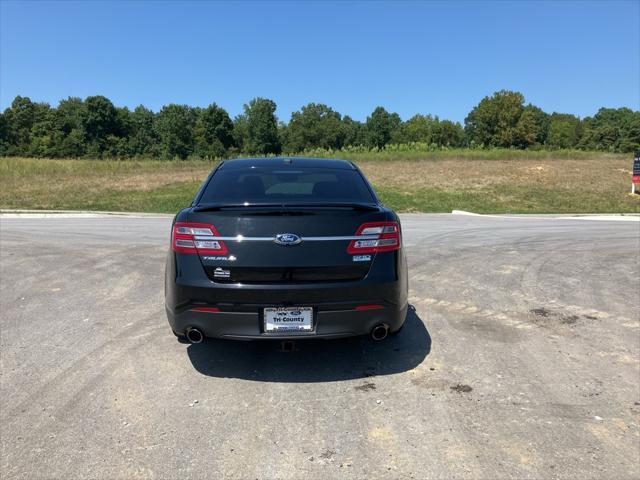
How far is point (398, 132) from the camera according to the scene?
329ft

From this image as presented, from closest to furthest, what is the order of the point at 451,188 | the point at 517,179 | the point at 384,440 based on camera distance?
the point at 384,440, the point at 451,188, the point at 517,179

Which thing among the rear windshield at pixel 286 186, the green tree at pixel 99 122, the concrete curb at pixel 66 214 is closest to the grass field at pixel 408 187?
the concrete curb at pixel 66 214

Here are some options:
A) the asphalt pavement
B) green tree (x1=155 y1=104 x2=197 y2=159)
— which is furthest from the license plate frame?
green tree (x1=155 y1=104 x2=197 y2=159)

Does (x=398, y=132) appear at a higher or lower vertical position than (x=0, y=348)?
higher

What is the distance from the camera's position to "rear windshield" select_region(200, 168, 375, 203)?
3879 mm

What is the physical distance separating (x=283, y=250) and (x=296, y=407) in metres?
1.06

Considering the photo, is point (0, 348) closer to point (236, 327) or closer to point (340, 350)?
point (236, 327)

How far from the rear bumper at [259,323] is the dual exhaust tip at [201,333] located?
3cm

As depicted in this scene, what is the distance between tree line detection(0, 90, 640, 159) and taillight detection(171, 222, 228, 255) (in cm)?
7398

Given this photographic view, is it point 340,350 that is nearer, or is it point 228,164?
point 340,350

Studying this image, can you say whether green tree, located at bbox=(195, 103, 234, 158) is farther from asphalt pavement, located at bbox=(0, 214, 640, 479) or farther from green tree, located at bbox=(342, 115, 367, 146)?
asphalt pavement, located at bbox=(0, 214, 640, 479)

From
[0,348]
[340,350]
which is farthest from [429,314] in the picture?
[0,348]

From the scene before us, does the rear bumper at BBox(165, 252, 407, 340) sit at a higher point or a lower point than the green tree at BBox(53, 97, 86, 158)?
lower

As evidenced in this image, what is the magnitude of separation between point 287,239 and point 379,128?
93401 millimetres
